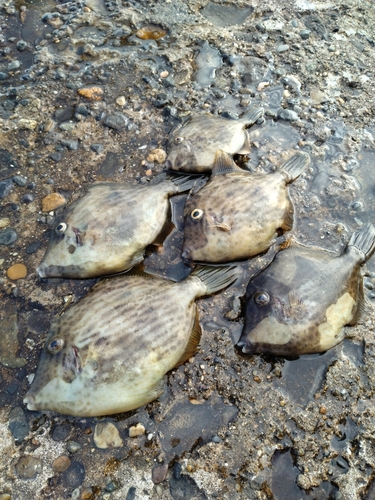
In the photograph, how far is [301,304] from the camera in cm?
349

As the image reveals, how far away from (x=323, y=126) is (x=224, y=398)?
3.28 meters

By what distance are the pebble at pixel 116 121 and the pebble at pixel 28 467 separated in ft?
11.0

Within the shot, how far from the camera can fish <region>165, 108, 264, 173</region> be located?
437 centimetres

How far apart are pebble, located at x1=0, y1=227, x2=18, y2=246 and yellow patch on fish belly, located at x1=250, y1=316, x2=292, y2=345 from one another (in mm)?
2416

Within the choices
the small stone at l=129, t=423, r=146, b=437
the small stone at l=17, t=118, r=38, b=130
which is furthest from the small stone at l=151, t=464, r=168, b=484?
the small stone at l=17, t=118, r=38, b=130

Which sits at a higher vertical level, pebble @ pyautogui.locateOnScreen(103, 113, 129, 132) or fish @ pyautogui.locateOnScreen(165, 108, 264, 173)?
fish @ pyautogui.locateOnScreen(165, 108, 264, 173)

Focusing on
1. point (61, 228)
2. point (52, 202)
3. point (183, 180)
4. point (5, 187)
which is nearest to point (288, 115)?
point (183, 180)

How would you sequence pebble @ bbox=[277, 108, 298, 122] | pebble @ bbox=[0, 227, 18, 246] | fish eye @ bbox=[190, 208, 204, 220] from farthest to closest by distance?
pebble @ bbox=[277, 108, 298, 122], pebble @ bbox=[0, 227, 18, 246], fish eye @ bbox=[190, 208, 204, 220]

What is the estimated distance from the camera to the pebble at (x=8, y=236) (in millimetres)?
4127

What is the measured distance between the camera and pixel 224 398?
3.46 meters

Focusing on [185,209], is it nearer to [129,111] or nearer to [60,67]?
[129,111]

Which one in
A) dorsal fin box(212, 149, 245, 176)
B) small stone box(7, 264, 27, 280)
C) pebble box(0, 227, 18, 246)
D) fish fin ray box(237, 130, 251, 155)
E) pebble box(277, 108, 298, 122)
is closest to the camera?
small stone box(7, 264, 27, 280)

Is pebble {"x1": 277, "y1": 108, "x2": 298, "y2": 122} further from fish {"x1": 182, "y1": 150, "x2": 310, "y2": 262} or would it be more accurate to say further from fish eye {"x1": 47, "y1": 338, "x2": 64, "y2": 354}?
fish eye {"x1": 47, "y1": 338, "x2": 64, "y2": 354}

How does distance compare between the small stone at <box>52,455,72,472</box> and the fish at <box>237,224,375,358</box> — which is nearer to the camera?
the small stone at <box>52,455,72,472</box>
